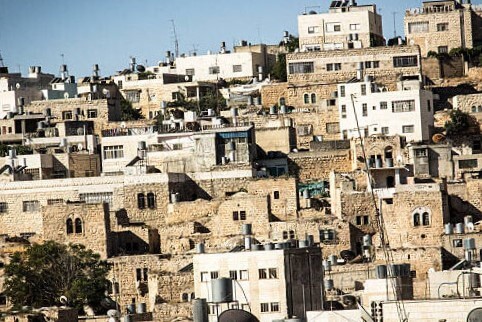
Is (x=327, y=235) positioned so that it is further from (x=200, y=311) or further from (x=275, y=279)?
(x=200, y=311)

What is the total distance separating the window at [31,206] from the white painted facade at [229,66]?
2373 centimetres

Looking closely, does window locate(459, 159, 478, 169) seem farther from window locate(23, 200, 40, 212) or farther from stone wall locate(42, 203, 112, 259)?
window locate(23, 200, 40, 212)

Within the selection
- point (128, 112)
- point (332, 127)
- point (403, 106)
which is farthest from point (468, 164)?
point (128, 112)

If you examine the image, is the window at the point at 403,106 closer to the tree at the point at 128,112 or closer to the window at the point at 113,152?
the window at the point at 113,152

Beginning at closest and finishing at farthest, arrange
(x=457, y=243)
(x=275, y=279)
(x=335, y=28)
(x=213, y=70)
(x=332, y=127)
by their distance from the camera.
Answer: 1. (x=275, y=279)
2. (x=457, y=243)
3. (x=332, y=127)
4. (x=335, y=28)
5. (x=213, y=70)

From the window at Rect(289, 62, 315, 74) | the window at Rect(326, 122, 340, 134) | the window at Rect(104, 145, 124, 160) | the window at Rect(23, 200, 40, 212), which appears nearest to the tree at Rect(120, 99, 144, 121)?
the window at Rect(289, 62, 315, 74)

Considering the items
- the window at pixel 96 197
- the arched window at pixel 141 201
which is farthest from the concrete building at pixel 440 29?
the arched window at pixel 141 201

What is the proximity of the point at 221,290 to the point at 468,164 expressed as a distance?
28775 millimetres

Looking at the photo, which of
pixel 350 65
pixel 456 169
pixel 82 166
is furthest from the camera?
pixel 350 65

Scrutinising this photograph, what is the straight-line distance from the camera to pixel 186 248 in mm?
67000

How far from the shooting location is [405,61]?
84938 millimetres

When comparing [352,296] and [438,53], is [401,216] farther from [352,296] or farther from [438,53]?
[438,53]

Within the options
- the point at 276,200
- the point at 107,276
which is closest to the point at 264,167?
the point at 276,200

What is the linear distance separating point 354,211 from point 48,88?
32880 mm
